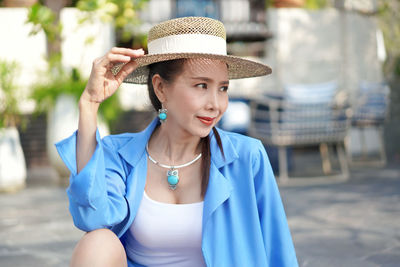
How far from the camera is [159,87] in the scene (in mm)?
1768

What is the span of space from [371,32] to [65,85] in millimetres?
6953

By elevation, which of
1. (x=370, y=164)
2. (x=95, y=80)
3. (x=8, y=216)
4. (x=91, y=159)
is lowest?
(x=370, y=164)

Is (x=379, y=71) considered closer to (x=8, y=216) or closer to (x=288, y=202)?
(x=288, y=202)

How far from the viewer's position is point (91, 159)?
4.95 ft

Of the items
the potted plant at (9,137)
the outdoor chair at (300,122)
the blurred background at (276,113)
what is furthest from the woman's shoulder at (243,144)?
the potted plant at (9,137)

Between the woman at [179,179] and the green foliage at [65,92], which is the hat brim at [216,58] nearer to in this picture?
the woman at [179,179]

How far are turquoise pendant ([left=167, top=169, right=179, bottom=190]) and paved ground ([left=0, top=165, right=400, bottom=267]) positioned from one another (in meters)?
1.06

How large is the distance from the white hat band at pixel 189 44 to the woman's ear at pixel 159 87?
0.11m

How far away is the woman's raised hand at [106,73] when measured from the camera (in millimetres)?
1550

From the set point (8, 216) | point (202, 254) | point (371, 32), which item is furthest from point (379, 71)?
point (202, 254)

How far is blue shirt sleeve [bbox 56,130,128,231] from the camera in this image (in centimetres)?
147

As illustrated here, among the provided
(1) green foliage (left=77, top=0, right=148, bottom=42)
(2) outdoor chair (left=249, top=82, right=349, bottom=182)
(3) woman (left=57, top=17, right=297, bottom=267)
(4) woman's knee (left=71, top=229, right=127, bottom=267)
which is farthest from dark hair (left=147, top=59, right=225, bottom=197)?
(1) green foliage (left=77, top=0, right=148, bottom=42)

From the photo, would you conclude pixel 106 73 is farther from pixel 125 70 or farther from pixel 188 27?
pixel 188 27

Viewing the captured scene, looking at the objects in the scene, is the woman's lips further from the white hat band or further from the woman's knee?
the woman's knee
